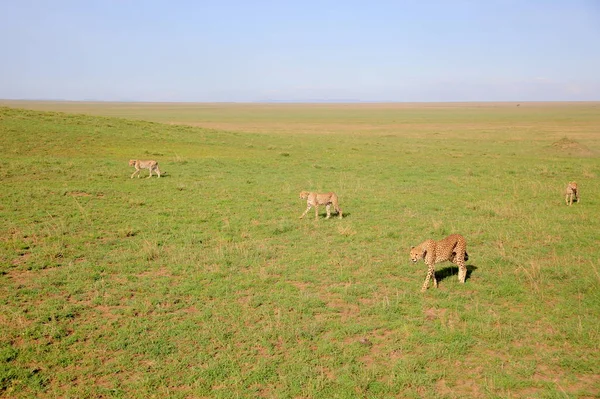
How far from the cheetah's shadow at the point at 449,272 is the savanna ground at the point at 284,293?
0.07 meters

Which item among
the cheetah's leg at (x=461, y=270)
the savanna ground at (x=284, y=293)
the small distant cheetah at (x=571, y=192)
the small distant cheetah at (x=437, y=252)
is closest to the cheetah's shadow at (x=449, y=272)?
the savanna ground at (x=284, y=293)

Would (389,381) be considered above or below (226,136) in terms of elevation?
below

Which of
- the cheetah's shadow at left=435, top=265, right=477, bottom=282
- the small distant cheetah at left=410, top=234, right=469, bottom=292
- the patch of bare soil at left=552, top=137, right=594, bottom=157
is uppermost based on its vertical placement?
the patch of bare soil at left=552, top=137, right=594, bottom=157

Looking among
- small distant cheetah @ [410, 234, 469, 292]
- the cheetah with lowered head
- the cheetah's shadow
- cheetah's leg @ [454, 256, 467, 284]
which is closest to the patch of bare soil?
the cheetah with lowered head

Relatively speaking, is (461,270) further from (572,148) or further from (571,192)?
(572,148)

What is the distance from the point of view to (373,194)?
18.1 meters

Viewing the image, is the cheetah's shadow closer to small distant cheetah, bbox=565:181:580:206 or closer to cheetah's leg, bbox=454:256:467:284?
cheetah's leg, bbox=454:256:467:284

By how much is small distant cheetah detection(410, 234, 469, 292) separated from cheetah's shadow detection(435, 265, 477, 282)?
641 millimetres

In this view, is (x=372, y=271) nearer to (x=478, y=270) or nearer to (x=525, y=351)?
(x=478, y=270)

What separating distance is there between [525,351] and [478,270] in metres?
3.30

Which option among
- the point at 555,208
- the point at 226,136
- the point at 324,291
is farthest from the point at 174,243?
the point at 226,136

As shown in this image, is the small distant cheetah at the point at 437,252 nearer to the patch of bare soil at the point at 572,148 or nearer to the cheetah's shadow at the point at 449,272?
the cheetah's shadow at the point at 449,272

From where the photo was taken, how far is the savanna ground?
614 cm

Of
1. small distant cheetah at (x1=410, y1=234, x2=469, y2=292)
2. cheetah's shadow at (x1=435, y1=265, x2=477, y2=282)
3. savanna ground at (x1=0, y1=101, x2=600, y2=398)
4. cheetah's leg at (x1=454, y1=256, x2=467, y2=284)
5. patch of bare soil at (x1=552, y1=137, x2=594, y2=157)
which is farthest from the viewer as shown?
patch of bare soil at (x1=552, y1=137, x2=594, y2=157)
